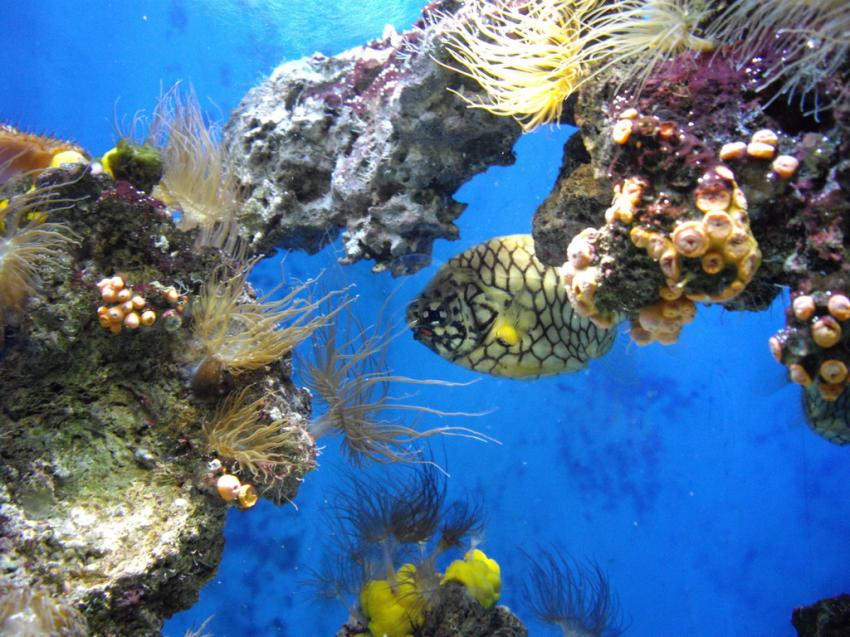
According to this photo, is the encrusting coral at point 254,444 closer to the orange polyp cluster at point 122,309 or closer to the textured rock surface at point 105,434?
the textured rock surface at point 105,434

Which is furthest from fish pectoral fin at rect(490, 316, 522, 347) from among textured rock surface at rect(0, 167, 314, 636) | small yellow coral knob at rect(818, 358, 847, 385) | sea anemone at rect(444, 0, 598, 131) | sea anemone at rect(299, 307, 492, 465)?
small yellow coral knob at rect(818, 358, 847, 385)

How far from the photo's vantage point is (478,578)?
3.89 meters

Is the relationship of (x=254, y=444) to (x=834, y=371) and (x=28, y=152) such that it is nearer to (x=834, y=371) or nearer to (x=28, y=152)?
(x=28, y=152)

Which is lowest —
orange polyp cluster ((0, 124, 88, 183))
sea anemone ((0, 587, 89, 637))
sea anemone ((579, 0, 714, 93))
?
sea anemone ((0, 587, 89, 637))

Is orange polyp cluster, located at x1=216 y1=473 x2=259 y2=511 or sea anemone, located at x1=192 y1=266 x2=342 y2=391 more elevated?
sea anemone, located at x1=192 y1=266 x2=342 y2=391

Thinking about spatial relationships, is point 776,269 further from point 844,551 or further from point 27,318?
point 844,551

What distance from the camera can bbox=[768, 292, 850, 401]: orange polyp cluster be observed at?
1.42 m

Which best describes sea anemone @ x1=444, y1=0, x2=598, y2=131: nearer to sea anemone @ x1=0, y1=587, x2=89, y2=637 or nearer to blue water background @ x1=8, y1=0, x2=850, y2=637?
sea anemone @ x1=0, y1=587, x2=89, y2=637

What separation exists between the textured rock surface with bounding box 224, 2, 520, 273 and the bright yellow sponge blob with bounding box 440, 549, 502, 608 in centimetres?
215

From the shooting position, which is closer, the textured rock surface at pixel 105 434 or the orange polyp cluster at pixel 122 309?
the textured rock surface at pixel 105 434

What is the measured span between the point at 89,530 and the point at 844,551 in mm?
7330

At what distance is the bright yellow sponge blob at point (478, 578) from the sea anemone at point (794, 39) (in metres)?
3.37

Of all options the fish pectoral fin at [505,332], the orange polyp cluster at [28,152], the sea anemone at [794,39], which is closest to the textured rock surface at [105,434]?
the orange polyp cluster at [28,152]

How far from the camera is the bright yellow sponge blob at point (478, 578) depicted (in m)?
3.88
